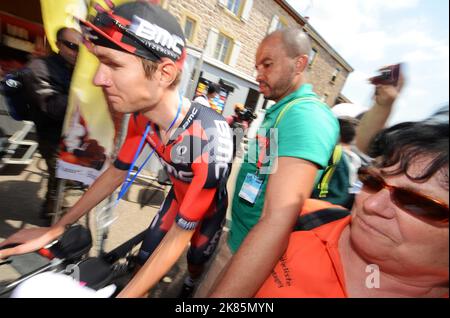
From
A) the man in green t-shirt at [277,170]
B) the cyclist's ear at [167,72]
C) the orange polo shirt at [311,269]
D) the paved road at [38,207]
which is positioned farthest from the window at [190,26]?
the orange polo shirt at [311,269]

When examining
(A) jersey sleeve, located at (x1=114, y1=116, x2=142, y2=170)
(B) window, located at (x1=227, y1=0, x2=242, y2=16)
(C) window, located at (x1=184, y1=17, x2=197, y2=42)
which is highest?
(B) window, located at (x1=227, y1=0, x2=242, y2=16)

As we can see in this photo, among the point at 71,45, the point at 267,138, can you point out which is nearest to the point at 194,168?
the point at 267,138

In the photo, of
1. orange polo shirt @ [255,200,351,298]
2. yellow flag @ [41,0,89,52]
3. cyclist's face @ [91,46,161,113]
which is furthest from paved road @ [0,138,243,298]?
yellow flag @ [41,0,89,52]

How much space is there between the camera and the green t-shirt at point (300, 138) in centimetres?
105

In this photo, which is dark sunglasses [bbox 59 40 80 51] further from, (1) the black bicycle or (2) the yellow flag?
A: (1) the black bicycle

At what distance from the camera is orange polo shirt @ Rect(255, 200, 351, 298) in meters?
0.90

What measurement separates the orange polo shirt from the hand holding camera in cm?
60

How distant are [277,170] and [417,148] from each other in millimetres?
495

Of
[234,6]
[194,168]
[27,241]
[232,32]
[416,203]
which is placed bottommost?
[27,241]

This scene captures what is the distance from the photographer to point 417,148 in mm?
737

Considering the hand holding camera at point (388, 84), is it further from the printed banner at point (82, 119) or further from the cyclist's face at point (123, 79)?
the printed banner at point (82, 119)

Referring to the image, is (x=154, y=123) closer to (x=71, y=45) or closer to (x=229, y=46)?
(x=71, y=45)

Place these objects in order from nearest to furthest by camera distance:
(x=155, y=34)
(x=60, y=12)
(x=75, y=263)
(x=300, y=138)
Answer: (x=300, y=138), (x=75, y=263), (x=155, y=34), (x=60, y=12)

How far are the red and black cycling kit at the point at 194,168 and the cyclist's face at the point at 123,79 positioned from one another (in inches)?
11.9
